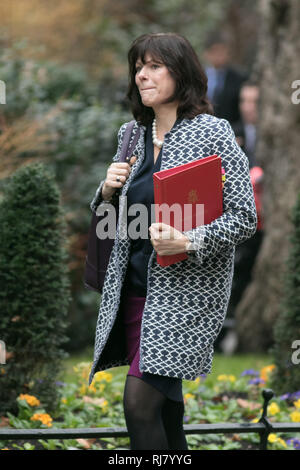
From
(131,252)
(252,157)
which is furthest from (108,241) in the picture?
(252,157)

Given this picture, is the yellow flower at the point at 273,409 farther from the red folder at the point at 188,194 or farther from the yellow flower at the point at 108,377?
the red folder at the point at 188,194

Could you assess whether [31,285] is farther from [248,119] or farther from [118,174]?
[248,119]

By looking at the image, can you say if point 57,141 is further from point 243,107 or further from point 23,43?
point 243,107

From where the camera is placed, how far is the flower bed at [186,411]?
13.9ft

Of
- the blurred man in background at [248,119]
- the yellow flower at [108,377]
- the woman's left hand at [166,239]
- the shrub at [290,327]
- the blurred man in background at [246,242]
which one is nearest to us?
the woman's left hand at [166,239]

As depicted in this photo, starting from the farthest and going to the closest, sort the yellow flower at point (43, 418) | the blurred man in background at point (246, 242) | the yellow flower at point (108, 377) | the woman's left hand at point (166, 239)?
the blurred man in background at point (246, 242) < the yellow flower at point (108, 377) < the yellow flower at point (43, 418) < the woman's left hand at point (166, 239)

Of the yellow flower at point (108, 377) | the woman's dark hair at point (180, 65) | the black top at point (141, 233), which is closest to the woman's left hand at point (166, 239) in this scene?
the black top at point (141, 233)

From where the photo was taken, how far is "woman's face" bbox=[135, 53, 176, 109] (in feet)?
10.7

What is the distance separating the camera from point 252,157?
815cm

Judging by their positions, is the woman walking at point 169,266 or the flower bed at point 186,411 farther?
the flower bed at point 186,411

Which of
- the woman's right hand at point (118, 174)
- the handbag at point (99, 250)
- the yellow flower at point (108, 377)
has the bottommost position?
the yellow flower at point (108, 377)

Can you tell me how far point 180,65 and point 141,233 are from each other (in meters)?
0.68

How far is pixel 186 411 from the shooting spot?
185 inches

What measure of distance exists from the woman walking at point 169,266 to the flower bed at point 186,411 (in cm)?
102
